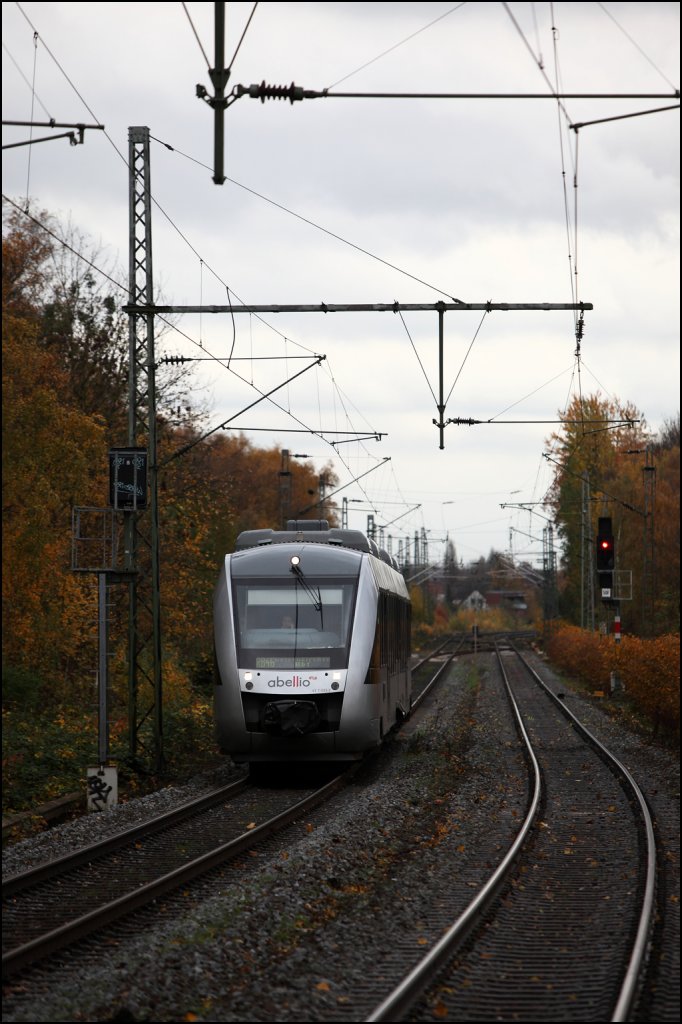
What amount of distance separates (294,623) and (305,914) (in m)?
8.01

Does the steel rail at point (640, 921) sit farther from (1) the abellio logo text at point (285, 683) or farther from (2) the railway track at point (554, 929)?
(1) the abellio logo text at point (285, 683)

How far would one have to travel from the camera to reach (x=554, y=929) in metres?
9.16

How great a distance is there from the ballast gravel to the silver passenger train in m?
0.91

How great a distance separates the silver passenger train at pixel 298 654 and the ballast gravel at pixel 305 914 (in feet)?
2.99

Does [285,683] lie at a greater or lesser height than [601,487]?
lesser

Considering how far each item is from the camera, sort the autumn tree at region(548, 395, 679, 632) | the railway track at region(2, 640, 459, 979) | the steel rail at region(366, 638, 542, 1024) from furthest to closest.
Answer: the autumn tree at region(548, 395, 679, 632) → the railway track at region(2, 640, 459, 979) → the steel rail at region(366, 638, 542, 1024)

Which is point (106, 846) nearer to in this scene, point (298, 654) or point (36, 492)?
A: point (298, 654)

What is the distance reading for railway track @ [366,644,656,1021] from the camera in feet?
24.1

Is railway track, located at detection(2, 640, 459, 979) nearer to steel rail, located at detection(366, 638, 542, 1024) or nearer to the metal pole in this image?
the metal pole

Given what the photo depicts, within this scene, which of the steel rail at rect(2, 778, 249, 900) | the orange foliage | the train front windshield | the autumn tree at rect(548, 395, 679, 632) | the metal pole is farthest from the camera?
the autumn tree at rect(548, 395, 679, 632)

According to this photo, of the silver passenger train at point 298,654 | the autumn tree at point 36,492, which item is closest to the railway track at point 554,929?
the silver passenger train at point 298,654

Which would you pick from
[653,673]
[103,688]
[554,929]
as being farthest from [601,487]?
[554,929]

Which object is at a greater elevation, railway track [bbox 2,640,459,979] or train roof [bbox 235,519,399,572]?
train roof [bbox 235,519,399,572]

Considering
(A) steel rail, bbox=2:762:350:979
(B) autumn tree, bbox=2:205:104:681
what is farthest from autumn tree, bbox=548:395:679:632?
(A) steel rail, bbox=2:762:350:979
